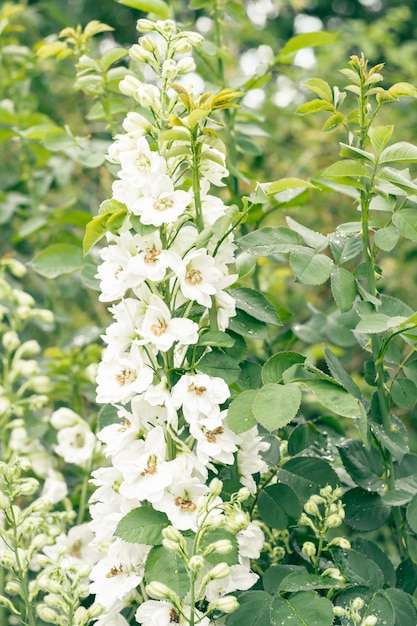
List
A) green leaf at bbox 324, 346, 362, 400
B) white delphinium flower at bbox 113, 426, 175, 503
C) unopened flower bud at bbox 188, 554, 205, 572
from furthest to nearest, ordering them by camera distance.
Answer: green leaf at bbox 324, 346, 362, 400 → white delphinium flower at bbox 113, 426, 175, 503 → unopened flower bud at bbox 188, 554, 205, 572

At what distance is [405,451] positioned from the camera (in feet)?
3.75

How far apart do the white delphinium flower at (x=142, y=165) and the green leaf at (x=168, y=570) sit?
17.9 inches

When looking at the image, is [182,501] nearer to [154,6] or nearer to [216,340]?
[216,340]

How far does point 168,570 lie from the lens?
3.12ft

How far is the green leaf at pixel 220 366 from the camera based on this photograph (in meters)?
1.04

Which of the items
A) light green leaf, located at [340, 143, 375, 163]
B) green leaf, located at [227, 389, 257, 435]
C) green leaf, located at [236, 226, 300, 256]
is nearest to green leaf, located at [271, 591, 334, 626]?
green leaf, located at [227, 389, 257, 435]

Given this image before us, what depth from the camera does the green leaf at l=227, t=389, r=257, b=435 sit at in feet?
3.21

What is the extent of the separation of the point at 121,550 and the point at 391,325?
1.46 ft

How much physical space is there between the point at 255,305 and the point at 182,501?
307 millimetres

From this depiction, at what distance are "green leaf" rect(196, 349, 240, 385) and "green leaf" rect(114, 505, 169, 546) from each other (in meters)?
0.19

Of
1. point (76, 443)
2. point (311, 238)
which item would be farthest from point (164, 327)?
point (76, 443)

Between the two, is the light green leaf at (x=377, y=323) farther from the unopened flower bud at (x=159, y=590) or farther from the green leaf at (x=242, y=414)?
the unopened flower bud at (x=159, y=590)

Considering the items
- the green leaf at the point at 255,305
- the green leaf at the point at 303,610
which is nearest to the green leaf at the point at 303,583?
the green leaf at the point at 303,610

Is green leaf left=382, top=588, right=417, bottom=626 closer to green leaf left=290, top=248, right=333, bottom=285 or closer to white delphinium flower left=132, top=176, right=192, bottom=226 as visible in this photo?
green leaf left=290, top=248, right=333, bottom=285
